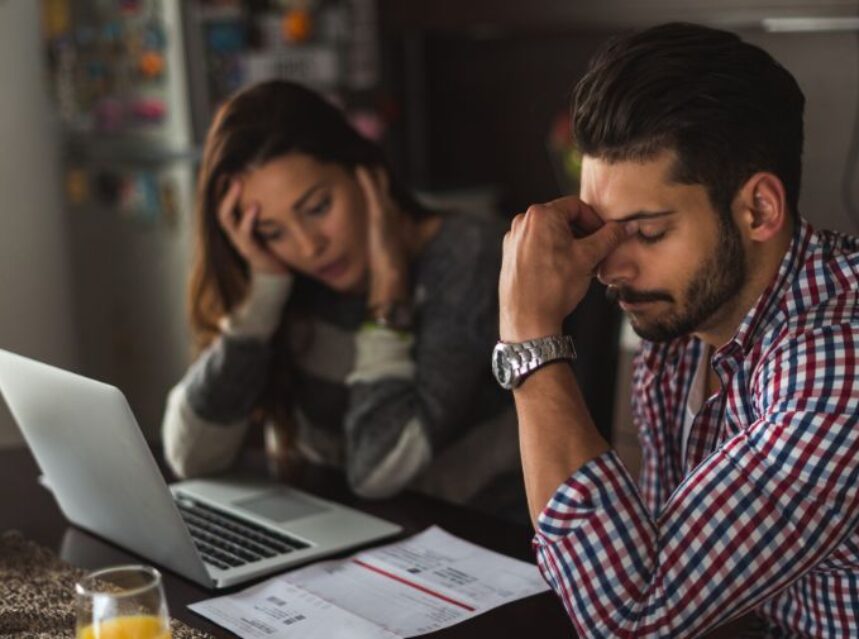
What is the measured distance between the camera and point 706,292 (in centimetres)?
128

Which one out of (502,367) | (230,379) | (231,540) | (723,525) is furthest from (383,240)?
(723,525)

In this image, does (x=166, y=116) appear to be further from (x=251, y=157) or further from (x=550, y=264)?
(x=550, y=264)

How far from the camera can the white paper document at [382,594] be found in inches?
48.9

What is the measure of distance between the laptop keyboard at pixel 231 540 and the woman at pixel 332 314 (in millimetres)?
203

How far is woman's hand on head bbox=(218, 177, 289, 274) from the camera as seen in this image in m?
1.94

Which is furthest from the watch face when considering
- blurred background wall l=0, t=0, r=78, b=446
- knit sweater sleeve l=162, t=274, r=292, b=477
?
blurred background wall l=0, t=0, r=78, b=446

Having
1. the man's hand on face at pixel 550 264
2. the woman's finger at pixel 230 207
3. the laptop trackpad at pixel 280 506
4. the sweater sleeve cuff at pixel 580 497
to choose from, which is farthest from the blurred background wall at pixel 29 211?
the sweater sleeve cuff at pixel 580 497

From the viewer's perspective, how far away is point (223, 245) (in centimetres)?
204

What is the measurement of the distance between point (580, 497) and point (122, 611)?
1.35 ft

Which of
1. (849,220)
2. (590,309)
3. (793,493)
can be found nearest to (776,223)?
(793,493)

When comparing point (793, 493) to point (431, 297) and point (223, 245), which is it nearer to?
point (431, 297)

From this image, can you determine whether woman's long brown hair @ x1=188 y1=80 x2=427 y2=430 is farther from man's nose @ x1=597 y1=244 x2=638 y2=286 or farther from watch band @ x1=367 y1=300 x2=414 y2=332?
man's nose @ x1=597 y1=244 x2=638 y2=286

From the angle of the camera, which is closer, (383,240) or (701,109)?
(701,109)

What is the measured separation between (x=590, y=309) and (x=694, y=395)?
0.30 m
